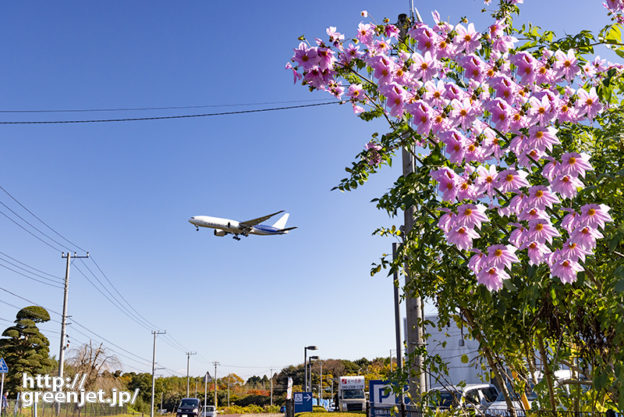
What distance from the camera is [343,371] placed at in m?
82.9

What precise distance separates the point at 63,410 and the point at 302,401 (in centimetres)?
1766

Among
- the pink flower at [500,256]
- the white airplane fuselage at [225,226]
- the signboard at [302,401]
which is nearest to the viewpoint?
the pink flower at [500,256]

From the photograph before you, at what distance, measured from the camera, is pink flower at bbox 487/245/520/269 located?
2.86m

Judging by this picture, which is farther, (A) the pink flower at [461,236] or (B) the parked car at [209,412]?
(B) the parked car at [209,412]

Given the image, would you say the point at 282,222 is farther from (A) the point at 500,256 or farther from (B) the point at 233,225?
(A) the point at 500,256

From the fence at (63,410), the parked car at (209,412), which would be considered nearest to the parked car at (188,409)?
the parked car at (209,412)

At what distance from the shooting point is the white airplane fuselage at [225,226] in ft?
137

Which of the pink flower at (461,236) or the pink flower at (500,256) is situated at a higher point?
the pink flower at (461,236)

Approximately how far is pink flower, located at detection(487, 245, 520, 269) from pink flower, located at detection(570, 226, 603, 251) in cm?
32

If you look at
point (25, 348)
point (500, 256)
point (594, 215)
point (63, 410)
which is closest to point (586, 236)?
point (594, 215)

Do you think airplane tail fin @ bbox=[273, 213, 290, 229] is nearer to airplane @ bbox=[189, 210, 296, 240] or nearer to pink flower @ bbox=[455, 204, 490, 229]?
airplane @ bbox=[189, 210, 296, 240]

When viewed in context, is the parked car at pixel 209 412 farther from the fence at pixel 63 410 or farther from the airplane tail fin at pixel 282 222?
the airplane tail fin at pixel 282 222

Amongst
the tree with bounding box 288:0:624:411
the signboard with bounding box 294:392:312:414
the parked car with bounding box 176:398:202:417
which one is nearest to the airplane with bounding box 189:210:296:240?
the parked car with bounding box 176:398:202:417

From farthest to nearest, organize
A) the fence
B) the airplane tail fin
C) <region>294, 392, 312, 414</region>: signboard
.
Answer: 1. the airplane tail fin
2. the fence
3. <region>294, 392, 312, 414</region>: signboard
